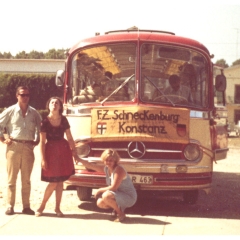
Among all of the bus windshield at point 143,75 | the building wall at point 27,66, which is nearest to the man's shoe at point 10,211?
the bus windshield at point 143,75

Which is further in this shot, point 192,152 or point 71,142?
point 192,152

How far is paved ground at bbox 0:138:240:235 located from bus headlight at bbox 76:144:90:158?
0.91m

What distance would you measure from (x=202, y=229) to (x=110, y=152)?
5.53ft

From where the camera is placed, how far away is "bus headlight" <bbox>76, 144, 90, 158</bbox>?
9.50 m

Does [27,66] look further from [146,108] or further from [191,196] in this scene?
[146,108]

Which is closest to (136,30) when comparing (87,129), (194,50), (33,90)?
(194,50)

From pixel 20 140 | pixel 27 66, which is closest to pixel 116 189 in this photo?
pixel 20 140

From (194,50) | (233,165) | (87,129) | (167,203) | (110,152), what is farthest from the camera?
(233,165)

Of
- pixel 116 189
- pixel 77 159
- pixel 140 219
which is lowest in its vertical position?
pixel 140 219

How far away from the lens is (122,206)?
8.62 metres

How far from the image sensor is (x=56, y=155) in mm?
8727

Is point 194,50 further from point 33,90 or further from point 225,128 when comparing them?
point 33,90

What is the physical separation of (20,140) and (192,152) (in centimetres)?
267

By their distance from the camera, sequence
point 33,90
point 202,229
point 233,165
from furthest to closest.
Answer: point 33,90, point 233,165, point 202,229
